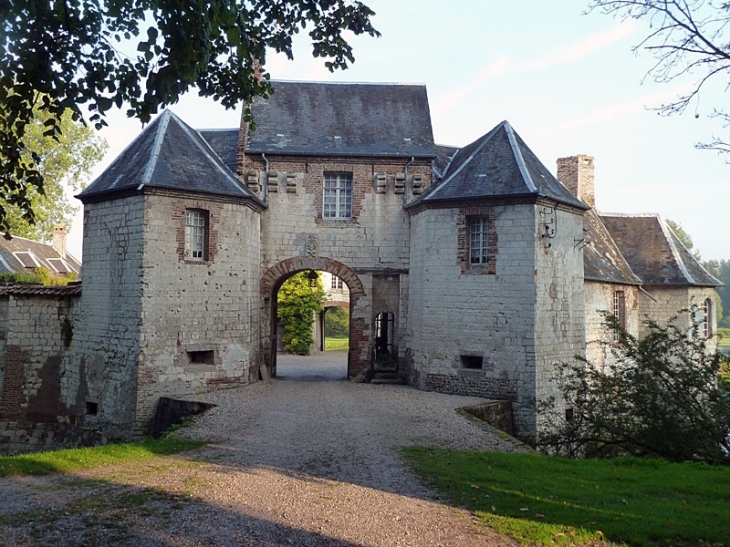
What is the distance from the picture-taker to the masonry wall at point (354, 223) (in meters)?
16.5

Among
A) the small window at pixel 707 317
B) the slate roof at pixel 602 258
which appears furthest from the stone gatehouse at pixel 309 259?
the small window at pixel 707 317

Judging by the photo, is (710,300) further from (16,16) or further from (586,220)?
(16,16)

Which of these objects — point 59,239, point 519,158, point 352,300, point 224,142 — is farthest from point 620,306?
point 59,239

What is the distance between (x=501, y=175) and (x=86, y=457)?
10.9m

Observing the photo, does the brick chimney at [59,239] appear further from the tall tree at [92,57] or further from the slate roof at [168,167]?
the tall tree at [92,57]

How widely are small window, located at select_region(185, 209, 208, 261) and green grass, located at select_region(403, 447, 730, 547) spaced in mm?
7632

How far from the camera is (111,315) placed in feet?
45.6

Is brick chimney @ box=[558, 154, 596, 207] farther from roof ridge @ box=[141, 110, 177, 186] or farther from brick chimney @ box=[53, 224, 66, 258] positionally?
brick chimney @ box=[53, 224, 66, 258]

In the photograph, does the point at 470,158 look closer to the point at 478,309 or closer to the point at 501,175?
the point at 501,175

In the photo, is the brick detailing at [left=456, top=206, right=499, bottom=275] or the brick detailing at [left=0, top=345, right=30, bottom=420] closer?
the brick detailing at [left=0, top=345, right=30, bottom=420]

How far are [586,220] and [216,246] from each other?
47.1 feet

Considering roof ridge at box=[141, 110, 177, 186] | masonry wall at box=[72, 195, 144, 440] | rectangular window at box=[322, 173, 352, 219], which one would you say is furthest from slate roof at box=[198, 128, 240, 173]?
masonry wall at box=[72, 195, 144, 440]

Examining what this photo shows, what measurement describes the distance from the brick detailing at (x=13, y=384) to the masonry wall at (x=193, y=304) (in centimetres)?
367

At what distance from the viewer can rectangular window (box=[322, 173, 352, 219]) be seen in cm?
1694
